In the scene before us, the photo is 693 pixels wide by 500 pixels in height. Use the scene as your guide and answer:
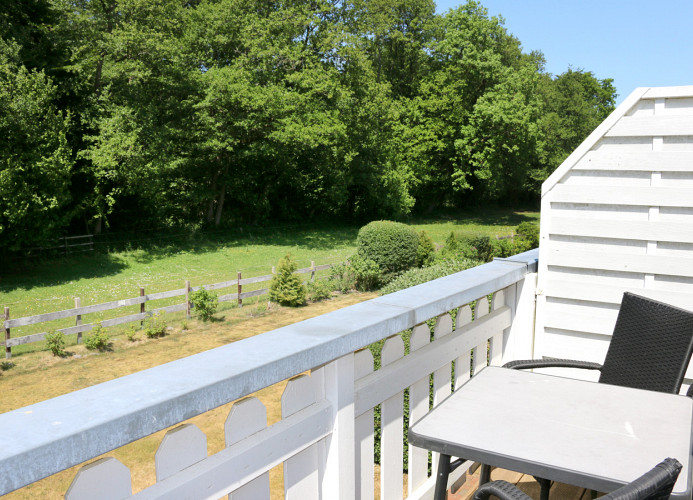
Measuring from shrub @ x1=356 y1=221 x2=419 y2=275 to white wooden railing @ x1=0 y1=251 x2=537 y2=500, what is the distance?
13.8 metres

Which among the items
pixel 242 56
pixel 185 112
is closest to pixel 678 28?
pixel 242 56

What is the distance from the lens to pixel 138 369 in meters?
9.46

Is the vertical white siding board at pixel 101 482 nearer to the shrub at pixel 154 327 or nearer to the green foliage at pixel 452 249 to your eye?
the shrub at pixel 154 327

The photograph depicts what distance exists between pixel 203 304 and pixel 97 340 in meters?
2.62

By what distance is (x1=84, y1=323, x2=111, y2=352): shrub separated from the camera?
10609 millimetres

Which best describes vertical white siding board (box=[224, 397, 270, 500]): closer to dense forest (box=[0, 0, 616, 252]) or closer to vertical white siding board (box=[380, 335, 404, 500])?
vertical white siding board (box=[380, 335, 404, 500])

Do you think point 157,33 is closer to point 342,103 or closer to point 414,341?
point 342,103

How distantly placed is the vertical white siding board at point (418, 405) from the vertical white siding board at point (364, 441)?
0.64 feet

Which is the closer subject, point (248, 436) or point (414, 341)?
point (248, 436)

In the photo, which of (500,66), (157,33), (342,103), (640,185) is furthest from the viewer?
(500,66)

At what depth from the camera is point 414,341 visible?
187cm

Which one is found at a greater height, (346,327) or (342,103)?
(342,103)

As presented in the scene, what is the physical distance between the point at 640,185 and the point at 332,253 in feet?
64.5

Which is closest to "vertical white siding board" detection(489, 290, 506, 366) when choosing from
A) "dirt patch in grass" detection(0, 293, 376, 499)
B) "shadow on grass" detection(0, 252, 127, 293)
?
"dirt patch in grass" detection(0, 293, 376, 499)
